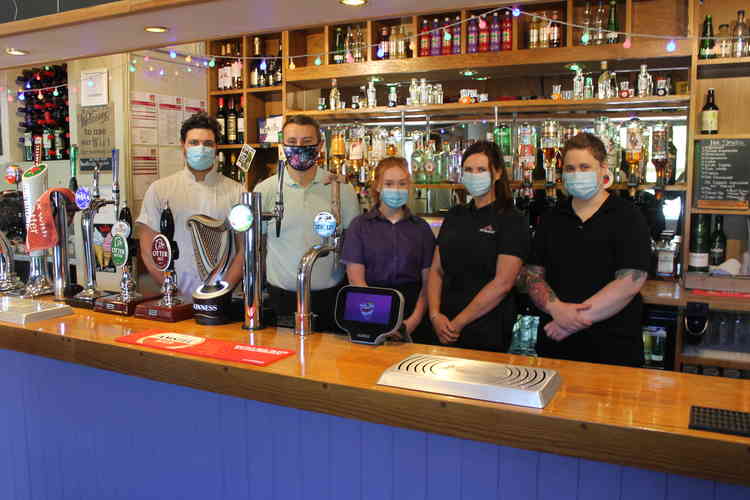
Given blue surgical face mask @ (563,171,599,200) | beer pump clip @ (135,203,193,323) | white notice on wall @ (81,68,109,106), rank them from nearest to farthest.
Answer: beer pump clip @ (135,203,193,323), blue surgical face mask @ (563,171,599,200), white notice on wall @ (81,68,109,106)

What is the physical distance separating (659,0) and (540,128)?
3.48ft

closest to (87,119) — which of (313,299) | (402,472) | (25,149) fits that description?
(25,149)

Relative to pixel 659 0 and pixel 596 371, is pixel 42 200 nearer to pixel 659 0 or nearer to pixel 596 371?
pixel 596 371

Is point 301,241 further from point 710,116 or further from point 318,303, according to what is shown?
point 710,116

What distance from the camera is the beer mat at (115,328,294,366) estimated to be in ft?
5.70

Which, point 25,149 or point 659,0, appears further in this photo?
point 25,149

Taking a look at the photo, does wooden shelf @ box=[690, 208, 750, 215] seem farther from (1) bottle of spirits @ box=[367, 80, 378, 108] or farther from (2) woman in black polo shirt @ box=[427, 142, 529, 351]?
(1) bottle of spirits @ box=[367, 80, 378, 108]

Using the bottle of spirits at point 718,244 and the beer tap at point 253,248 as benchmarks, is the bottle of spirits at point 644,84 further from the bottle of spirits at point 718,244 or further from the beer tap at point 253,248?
the beer tap at point 253,248

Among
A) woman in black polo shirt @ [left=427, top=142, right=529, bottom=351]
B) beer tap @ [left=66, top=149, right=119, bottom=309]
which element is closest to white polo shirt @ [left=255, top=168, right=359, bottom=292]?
woman in black polo shirt @ [left=427, top=142, right=529, bottom=351]

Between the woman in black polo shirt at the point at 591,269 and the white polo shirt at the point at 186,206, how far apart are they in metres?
1.45

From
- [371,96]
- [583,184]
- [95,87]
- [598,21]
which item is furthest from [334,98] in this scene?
[583,184]

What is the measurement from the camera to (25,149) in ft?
20.4

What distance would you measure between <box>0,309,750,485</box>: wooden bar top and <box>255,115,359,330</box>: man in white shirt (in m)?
0.78

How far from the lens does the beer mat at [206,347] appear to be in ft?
5.70
